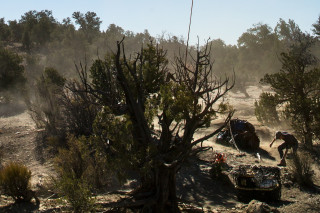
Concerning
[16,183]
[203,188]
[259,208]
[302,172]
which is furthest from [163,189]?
[302,172]

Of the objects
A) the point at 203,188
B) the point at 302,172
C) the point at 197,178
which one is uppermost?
the point at 302,172

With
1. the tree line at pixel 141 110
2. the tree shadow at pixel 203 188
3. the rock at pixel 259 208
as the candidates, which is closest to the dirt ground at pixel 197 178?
the tree shadow at pixel 203 188

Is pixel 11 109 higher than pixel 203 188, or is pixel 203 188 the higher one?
pixel 11 109

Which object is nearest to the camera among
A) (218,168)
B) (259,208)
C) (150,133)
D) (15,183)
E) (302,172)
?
(150,133)

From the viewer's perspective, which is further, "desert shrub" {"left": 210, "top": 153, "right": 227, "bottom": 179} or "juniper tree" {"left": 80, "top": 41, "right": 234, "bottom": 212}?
"desert shrub" {"left": 210, "top": 153, "right": 227, "bottom": 179}

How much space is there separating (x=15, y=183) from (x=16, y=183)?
0.03 meters

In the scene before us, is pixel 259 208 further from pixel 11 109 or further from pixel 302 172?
pixel 11 109

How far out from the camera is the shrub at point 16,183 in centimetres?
1026

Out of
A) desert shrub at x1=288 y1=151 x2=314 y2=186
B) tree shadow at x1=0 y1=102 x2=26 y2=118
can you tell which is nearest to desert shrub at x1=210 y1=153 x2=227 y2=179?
desert shrub at x1=288 y1=151 x2=314 y2=186

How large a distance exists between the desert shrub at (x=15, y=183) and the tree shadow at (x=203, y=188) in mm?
4791

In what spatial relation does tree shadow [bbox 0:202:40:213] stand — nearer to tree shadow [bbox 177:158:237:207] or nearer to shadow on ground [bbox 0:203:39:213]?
shadow on ground [bbox 0:203:39:213]

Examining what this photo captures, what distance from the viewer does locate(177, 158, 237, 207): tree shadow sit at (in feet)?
41.5

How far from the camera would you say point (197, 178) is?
1479cm

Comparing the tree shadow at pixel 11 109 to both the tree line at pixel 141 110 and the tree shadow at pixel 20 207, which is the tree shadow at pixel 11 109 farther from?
the tree shadow at pixel 20 207
